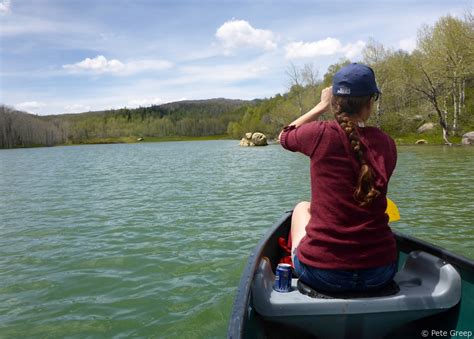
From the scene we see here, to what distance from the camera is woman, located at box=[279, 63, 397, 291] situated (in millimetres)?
2820

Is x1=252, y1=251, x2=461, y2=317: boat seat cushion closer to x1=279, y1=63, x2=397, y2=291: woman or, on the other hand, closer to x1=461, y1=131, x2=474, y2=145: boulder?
x1=279, y1=63, x2=397, y2=291: woman

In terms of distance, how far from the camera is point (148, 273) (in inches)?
257

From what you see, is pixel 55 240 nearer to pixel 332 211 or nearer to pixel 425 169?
pixel 332 211

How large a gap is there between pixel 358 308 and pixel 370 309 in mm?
91

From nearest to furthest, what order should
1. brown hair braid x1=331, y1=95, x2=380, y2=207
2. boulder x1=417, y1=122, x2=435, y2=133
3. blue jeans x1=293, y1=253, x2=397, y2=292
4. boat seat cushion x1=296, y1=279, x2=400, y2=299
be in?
brown hair braid x1=331, y1=95, x2=380, y2=207 → blue jeans x1=293, y1=253, x2=397, y2=292 → boat seat cushion x1=296, y1=279, x2=400, y2=299 → boulder x1=417, y1=122, x2=435, y2=133

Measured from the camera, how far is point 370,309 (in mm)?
3035

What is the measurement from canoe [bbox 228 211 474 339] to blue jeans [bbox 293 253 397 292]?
0.27 ft

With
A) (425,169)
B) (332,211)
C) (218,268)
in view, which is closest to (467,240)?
(218,268)

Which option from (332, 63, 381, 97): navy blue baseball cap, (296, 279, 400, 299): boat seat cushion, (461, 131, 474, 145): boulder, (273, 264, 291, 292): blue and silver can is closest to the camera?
(332, 63, 381, 97): navy blue baseball cap

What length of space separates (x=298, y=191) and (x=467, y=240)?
7.51 m

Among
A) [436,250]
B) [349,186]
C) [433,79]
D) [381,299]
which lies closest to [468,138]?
[433,79]

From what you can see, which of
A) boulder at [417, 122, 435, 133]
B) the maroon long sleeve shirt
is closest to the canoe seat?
the maroon long sleeve shirt

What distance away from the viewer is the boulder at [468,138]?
38344 mm

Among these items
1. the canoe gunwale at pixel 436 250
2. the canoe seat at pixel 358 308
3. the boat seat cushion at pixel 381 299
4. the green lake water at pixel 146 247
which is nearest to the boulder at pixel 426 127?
the green lake water at pixel 146 247
